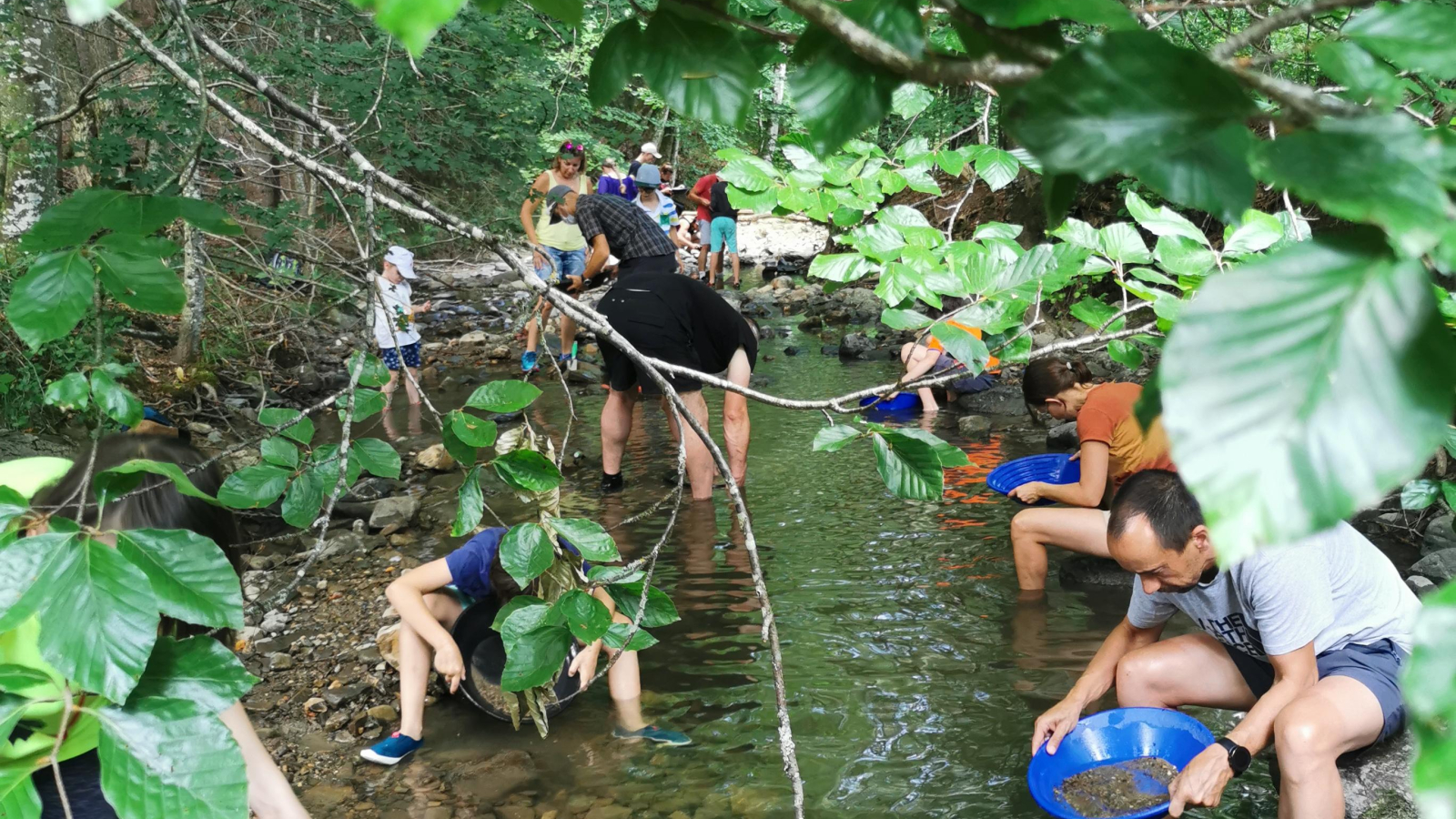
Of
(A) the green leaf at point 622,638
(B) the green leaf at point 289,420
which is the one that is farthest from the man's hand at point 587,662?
(A) the green leaf at point 622,638

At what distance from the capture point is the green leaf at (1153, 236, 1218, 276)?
168 cm

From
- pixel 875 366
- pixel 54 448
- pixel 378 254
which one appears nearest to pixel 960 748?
pixel 378 254

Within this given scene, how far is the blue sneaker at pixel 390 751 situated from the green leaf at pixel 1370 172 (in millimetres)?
3706

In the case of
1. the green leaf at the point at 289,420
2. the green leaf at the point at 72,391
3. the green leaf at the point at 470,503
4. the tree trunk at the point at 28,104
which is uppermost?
the tree trunk at the point at 28,104

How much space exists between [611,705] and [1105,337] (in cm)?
286

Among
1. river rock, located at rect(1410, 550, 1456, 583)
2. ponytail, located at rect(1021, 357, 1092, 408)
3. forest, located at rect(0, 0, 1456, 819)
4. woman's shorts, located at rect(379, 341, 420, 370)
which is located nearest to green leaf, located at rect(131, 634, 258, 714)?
forest, located at rect(0, 0, 1456, 819)

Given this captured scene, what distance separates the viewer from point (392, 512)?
5914mm

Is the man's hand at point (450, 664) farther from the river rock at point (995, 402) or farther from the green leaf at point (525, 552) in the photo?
the river rock at point (995, 402)

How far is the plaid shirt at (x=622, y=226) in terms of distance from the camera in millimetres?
6777

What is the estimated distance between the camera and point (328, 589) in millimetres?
5027

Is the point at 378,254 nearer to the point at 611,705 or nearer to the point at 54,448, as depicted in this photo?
the point at 611,705

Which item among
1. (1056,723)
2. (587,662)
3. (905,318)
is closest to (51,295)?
(905,318)

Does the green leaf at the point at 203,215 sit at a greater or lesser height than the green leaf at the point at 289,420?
greater

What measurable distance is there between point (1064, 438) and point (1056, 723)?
4.30 metres
